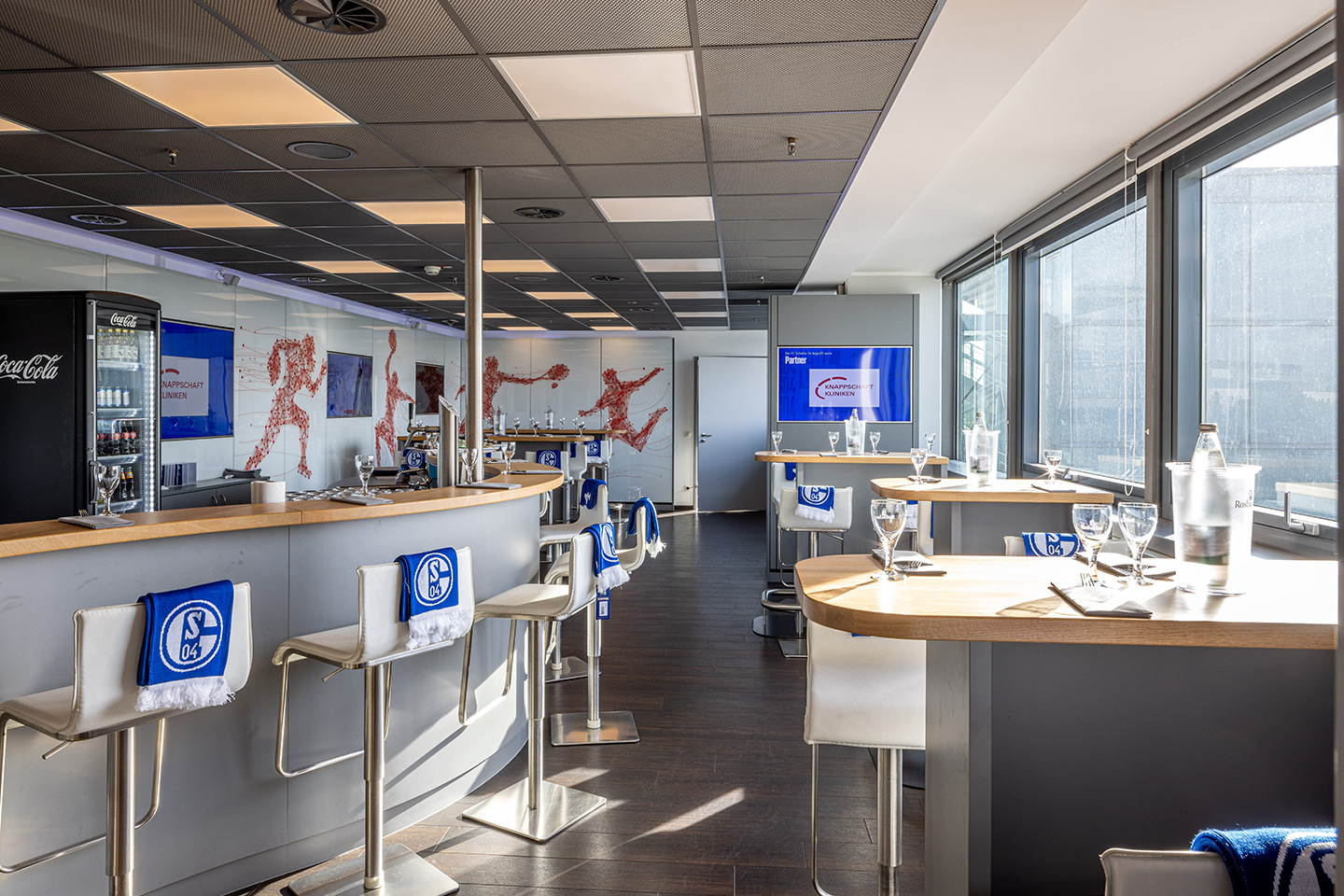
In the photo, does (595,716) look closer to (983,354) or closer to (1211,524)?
(1211,524)

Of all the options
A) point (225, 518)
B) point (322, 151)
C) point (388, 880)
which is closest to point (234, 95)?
point (322, 151)

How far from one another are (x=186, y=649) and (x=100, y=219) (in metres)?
4.89

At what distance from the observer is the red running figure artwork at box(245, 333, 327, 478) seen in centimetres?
796

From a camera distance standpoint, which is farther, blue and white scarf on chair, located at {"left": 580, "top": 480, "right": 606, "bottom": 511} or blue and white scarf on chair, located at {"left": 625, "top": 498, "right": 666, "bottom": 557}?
blue and white scarf on chair, located at {"left": 580, "top": 480, "right": 606, "bottom": 511}

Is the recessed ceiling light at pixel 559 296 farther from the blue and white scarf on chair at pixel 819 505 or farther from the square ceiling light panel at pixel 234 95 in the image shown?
the square ceiling light panel at pixel 234 95

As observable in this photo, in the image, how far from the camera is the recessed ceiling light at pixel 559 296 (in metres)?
8.66

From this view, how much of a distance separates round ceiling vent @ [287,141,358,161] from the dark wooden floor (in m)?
2.85

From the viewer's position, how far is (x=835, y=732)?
2025 millimetres

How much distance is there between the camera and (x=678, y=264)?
699 centimetres

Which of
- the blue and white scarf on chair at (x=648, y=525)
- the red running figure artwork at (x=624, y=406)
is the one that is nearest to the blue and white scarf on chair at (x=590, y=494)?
the blue and white scarf on chair at (x=648, y=525)

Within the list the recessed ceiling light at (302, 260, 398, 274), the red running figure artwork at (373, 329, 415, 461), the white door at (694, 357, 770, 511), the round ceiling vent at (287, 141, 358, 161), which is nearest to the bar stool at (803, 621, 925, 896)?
the round ceiling vent at (287, 141, 358, 161)

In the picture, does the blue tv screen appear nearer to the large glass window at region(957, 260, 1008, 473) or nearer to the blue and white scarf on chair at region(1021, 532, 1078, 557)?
the large glass window at region(957, 260, 1008, 473)

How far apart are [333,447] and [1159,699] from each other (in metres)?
9.03

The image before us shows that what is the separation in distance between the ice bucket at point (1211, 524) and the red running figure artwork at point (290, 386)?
7.96 m
